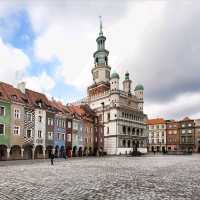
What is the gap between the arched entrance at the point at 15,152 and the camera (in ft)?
162

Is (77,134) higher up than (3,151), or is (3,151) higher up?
(77,134)

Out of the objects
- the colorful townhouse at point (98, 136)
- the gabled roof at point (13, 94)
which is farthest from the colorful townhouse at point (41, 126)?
the colorful townhouse at point (98, 136)

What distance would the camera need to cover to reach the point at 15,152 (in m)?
50.4

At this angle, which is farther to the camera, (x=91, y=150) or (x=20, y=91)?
(x=91, y=150)

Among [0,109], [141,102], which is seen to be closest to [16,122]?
[0,109]

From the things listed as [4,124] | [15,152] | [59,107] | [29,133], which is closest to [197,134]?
[59,107]

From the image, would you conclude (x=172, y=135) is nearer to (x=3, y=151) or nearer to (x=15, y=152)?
(x=15, y=152)

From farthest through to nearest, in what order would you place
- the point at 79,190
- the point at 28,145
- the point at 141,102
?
the point at 141,102, the point at 28,145, the point at 79,190

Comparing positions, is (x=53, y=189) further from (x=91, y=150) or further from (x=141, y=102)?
(x=141, y=102)

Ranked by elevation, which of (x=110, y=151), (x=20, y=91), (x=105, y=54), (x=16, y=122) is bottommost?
(x=110, y=151)

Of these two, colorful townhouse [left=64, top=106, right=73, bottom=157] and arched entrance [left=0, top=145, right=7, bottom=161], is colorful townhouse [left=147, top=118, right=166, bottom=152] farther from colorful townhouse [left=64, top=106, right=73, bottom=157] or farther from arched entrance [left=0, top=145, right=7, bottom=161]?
arched entrance [left=0, top=145, right=7, bottom=161]

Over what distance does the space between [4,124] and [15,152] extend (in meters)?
6.46

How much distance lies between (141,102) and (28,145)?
54890 mm

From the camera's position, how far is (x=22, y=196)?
40.4 ft
